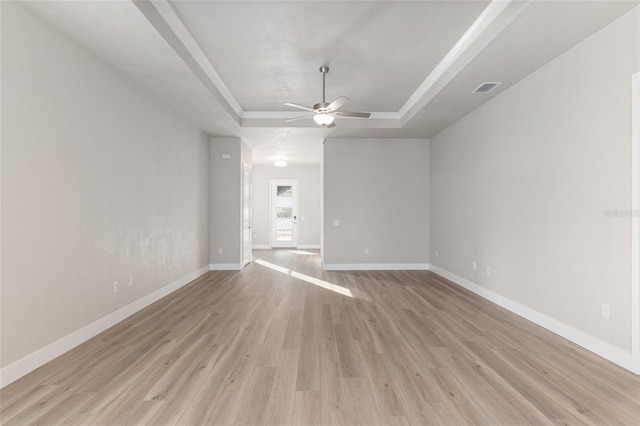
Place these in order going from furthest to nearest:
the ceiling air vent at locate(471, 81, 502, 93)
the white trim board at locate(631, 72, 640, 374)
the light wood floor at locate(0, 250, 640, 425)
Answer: the ceiling air vent at locate(471, 81, 502, 93), the white trim board at locate(631, 72, 640, 374), the light wood floor at locate(0, 250, 640, 425)

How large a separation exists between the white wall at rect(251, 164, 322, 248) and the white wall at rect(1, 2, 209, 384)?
6429 mm

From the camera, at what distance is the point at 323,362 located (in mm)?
2555

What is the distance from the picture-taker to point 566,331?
3090mm

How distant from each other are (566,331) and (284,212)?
892 cm

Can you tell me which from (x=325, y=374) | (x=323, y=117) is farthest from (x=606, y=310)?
(x=323, y=117)

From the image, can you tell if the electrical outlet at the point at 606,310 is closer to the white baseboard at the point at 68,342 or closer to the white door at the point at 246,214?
the white baseboard at the point at 68,342

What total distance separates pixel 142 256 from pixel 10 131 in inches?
84.3

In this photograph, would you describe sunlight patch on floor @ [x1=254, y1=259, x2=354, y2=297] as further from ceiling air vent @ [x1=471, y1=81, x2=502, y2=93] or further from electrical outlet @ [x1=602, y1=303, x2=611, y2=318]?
ceiling air vent @ [x1=471, y1=81, x2=502, y2=93]

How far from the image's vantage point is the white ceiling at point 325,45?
8.59ft

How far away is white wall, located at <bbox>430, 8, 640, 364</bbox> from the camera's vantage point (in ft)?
8.57

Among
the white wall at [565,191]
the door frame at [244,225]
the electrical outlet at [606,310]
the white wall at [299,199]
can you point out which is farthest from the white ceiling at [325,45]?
the white wall at [299,199]

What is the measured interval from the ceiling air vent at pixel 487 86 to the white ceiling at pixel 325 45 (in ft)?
0.31

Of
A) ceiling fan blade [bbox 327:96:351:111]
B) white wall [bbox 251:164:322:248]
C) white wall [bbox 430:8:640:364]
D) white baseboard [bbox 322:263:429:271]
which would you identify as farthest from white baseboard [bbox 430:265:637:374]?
white wall [bbox 251:164:322:248]

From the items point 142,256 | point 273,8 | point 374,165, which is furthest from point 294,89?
point 142,256
